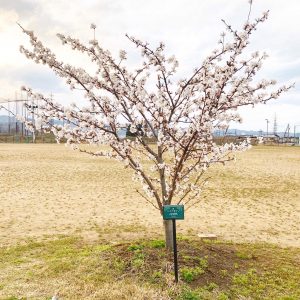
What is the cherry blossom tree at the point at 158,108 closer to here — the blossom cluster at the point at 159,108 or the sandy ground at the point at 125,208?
the blossom cluster at the point at 159,108

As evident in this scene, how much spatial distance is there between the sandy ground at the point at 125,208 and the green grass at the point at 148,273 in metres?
2.25

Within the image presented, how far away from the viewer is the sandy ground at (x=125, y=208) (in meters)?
11.6

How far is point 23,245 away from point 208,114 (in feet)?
19.8

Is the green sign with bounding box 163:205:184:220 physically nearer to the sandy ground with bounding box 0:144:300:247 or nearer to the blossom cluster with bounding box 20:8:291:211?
the blossom cluster with bounding box 20:8:291:211

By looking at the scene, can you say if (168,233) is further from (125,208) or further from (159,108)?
(125,208)

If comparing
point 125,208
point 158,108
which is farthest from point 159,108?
point 125,208

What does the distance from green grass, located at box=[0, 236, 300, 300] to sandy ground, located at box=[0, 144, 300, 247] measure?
7.37ft

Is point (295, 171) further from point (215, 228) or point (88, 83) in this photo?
point (88, 83)

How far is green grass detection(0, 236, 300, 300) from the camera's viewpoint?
639cm

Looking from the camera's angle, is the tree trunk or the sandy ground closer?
the tree trunk

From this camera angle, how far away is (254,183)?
71.3ft

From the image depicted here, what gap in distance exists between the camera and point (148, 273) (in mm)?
6934

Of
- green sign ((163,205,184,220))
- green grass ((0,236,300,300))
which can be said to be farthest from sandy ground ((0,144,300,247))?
green sign ((163,205,184,220))

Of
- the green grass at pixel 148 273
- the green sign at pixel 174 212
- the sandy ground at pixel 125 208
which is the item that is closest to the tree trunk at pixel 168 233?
the green grass at pixel 148 273
